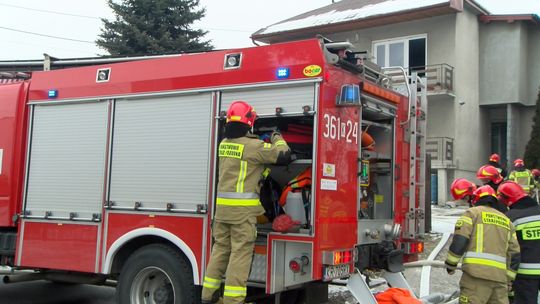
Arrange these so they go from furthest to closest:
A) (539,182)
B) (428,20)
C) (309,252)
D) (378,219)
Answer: (428,20) < (539,182) < (378,219) < (309,252)

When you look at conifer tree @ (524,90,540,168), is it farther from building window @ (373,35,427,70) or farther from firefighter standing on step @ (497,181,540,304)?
firefighter standing on step @ (497,181,540,304)

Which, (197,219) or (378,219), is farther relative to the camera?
(378,219)

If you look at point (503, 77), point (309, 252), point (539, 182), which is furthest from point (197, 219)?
point (503, 77)

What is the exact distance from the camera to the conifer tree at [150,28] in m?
22.9

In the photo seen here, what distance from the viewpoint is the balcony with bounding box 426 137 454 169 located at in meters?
19.1

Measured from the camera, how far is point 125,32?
2316 cm

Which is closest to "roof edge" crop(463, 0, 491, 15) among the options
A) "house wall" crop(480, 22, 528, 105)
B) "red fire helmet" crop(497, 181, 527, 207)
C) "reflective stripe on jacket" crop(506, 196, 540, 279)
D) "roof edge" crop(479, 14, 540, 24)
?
"roof edge" crop(479, 14, 540, 24)

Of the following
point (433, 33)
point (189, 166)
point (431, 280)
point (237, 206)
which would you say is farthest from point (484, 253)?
point (433, 33)

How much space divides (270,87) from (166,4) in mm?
19888

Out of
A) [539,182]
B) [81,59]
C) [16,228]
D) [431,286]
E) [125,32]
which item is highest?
[125,32]

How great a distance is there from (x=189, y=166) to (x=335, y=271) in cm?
167

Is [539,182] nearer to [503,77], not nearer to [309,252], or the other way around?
[503,77]

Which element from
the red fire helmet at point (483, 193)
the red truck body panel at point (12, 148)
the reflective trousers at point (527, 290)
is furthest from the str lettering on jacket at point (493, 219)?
the red truck body panel at point (12, 148)

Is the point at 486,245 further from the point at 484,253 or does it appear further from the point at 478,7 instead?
the point at 478,7
